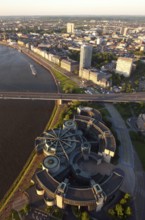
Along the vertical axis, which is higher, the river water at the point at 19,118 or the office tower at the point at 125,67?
the office tower at the point at 125,67

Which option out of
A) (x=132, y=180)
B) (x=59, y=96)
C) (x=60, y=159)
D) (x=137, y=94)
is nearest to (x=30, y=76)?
(x=59, y=96)

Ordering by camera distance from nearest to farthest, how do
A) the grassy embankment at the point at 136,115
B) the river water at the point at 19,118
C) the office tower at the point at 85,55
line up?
the river water at the point at 19,118 → the grassy embankment at the point at 136,115 → the office tower at the point at 85,55

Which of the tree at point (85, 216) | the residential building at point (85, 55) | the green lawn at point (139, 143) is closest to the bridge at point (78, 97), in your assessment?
the green lawn at point (139, 143)

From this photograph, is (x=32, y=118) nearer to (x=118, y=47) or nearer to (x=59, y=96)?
(x=59, y=96)

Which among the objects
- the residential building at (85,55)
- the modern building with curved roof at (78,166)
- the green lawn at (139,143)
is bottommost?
the green lawn at (139,143)

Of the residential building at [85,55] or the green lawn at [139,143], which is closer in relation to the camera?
the green lawn at [139,143]

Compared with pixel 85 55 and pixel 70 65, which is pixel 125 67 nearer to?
pixel 85 55

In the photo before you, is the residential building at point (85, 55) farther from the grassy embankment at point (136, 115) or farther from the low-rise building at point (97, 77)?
the grassy embankment at point (136, 115)
